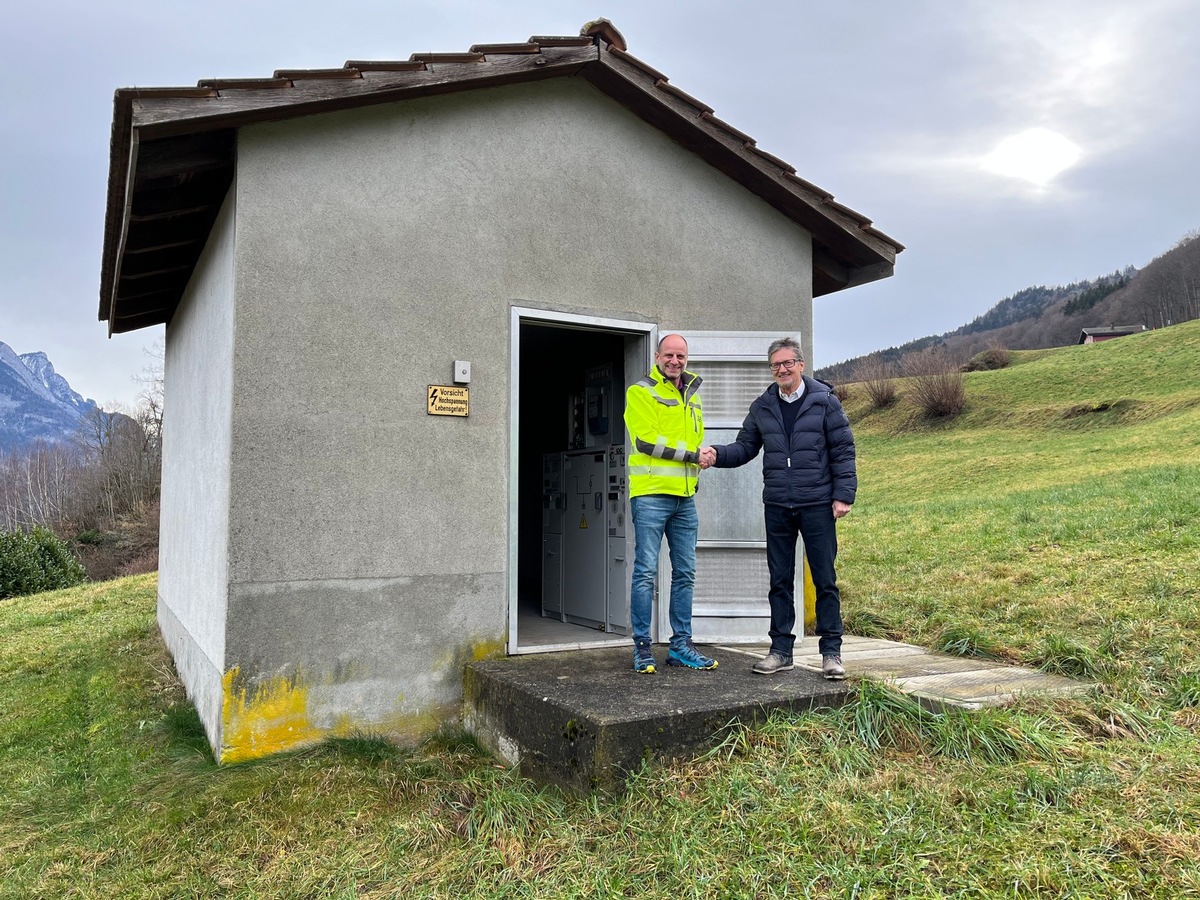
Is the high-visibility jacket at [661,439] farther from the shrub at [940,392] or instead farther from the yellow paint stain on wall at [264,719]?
the shrub at [940,392]

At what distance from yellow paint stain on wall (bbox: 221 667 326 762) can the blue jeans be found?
1937 millimetres

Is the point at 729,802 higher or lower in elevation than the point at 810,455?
lower

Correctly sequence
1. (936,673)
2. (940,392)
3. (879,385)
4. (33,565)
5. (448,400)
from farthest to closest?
1. (879,385)
2. (940,392)
3. (33,565)
4. (448,400)
5. (936,673)

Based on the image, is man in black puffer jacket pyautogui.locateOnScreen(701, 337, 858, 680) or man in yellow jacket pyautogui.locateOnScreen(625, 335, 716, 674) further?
man in yellow jacket pyautogui.locateOnScreen(625, 335, 716, 674)

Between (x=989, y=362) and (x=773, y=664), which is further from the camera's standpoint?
(x=989, y=362)

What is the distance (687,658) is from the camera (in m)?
5.21

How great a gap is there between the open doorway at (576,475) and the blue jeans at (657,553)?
0.91m

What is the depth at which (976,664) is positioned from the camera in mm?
5680

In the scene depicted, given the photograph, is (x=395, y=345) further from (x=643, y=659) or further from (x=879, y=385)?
(x=879, y=385)

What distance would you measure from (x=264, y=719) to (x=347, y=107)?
139 inches

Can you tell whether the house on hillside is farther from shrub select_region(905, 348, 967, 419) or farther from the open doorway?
the open doorway

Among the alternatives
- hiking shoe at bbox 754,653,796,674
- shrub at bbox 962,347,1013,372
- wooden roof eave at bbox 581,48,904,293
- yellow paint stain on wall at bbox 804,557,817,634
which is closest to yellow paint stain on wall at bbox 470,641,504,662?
hiking shoe at bbox 754,653,796,674

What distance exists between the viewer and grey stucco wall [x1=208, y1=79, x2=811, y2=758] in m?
Result: 4.89

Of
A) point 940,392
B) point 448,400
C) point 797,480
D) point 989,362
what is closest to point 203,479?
point 448,400
